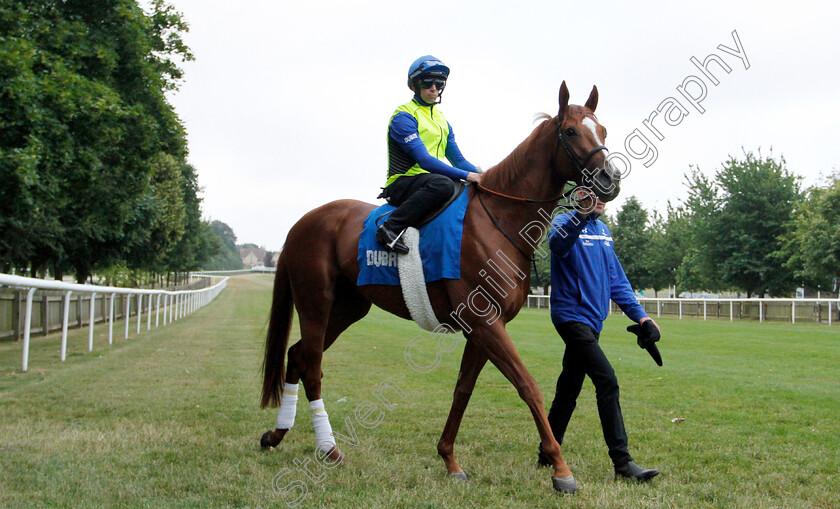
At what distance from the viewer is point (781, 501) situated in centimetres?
339

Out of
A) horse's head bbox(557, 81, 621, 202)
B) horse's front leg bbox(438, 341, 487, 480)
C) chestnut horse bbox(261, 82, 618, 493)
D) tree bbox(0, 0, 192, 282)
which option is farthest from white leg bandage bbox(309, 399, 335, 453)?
tree bbox(0, 0, 192, 282)

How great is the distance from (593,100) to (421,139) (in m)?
1.18

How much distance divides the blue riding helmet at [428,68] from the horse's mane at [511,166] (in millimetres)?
741

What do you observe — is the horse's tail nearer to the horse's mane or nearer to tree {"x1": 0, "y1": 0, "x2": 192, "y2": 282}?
the horse's mane

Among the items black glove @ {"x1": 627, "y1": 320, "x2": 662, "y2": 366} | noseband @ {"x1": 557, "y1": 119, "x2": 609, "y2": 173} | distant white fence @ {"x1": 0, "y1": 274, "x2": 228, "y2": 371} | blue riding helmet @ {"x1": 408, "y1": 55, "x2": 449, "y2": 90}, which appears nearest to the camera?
noseband @ {"x1": 557, "y1": 119, "x2": 609, "y2": 173}

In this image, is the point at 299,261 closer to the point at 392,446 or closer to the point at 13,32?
the point at 392,446

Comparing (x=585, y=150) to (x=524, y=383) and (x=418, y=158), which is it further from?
(x=524, y=383)

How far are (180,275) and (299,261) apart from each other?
72183 millimetres

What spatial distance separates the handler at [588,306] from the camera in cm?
389

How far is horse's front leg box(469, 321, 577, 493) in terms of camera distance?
3.54m

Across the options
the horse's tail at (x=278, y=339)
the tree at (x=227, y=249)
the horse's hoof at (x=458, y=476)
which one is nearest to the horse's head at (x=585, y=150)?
the horse's hoof at (x=458, y=476)

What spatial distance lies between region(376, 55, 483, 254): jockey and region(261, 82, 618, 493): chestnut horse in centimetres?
28

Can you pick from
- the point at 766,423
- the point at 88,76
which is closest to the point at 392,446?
the point at 766,423

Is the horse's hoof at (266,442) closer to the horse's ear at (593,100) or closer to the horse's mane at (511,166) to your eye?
the horse's mane at (511,166)
